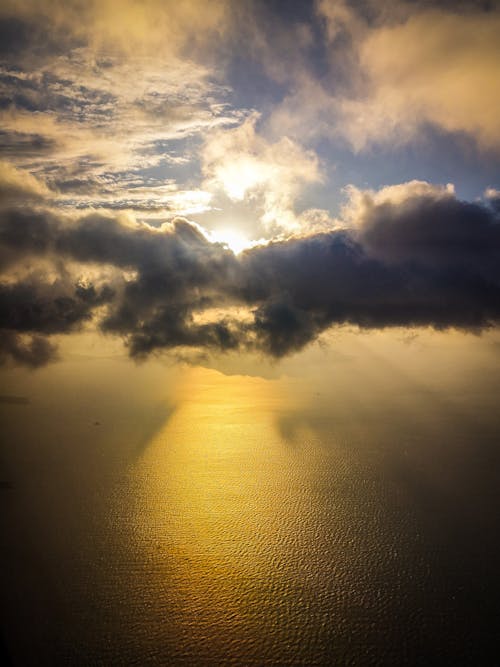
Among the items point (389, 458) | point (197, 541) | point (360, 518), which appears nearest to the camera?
point (197, 541)

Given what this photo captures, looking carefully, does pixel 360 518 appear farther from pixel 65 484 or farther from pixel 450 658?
pixel 65 484

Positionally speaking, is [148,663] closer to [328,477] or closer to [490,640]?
[490,640]

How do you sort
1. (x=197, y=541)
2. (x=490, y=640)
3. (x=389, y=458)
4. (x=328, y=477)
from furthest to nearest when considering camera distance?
(x=389, y=458) → (x=328, y=477) → (x=197, y=541) → (x=490, y=640)

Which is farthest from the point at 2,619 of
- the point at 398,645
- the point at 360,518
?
the point at 360,518

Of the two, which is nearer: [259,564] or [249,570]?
[249,570]

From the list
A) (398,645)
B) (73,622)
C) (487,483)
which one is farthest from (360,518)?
(73,622)

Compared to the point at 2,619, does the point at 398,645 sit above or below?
below

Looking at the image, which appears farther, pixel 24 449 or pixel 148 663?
pixel 24 449

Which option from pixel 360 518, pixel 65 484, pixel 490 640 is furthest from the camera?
pixel 65 484

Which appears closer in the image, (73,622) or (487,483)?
(73,622)
